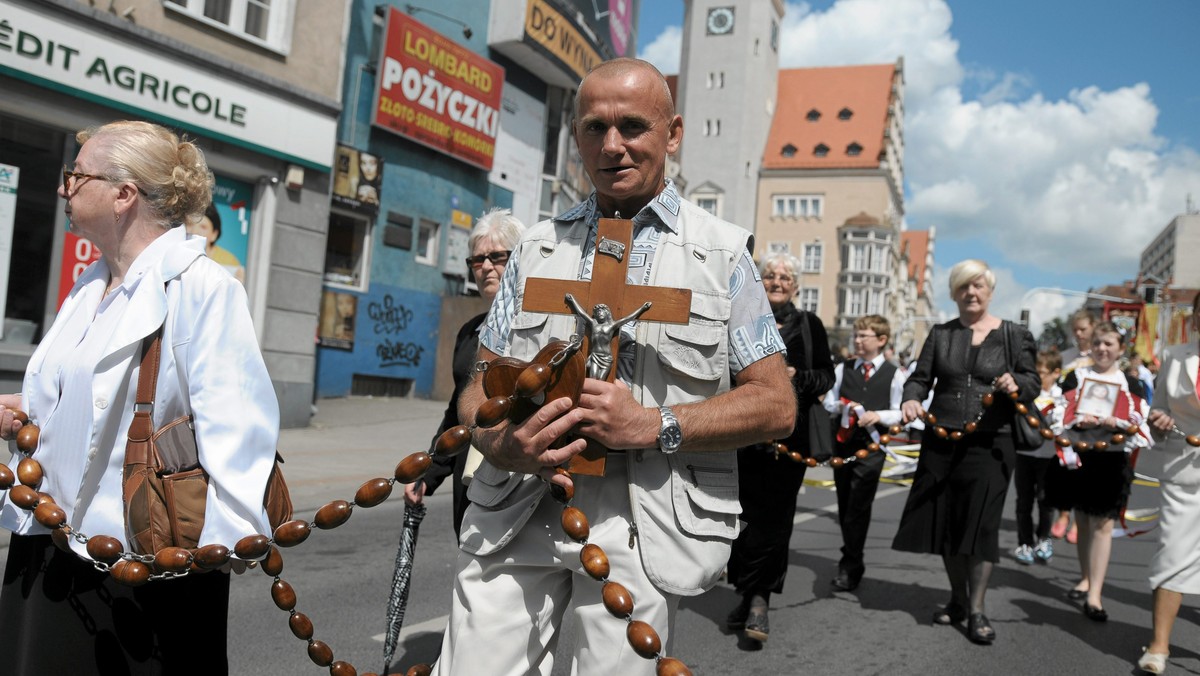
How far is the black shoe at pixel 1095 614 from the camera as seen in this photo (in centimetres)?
604

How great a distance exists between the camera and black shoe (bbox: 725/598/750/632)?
5395mm

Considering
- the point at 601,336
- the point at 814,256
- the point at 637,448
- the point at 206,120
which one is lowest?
the point at 637,448

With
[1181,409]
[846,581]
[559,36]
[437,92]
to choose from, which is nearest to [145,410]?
[1181,409]

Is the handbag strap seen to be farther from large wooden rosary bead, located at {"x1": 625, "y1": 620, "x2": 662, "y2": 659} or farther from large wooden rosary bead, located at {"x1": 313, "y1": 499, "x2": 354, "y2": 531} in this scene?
large wooden rosary bead, located at {"x1": 625, "y1": 620, "x2": 662, "y2": 659}

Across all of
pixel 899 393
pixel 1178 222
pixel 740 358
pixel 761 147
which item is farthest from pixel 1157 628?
pixel 1178 222

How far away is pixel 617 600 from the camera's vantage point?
1.96 metres

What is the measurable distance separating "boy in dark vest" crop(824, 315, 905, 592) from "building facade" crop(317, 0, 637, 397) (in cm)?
1083

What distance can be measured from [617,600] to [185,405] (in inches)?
48.6

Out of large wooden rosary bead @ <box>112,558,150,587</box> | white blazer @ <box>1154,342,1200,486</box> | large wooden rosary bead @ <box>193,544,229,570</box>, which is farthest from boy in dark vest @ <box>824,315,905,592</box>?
large wooden rosary bead @ <box>112,558,150,587</box>

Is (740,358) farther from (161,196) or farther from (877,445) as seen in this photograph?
(877,445)

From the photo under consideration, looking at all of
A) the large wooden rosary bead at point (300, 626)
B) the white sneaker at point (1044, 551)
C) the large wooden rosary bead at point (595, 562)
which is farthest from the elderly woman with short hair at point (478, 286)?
the white sneaker at point (1044, 551)

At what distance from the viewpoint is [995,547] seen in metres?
5.44

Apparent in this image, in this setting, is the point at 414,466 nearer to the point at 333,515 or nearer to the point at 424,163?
the point at 333,515

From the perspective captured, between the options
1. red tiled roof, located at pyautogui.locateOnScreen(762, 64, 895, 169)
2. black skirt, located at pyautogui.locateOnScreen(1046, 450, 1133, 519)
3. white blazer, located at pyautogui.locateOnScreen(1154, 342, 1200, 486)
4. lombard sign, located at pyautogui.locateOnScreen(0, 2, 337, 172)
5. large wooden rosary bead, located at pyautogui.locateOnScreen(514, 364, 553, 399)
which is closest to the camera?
large wooden rosary bead, located at pyautogui.locateOnScreen(514, 364, 553, 399)
